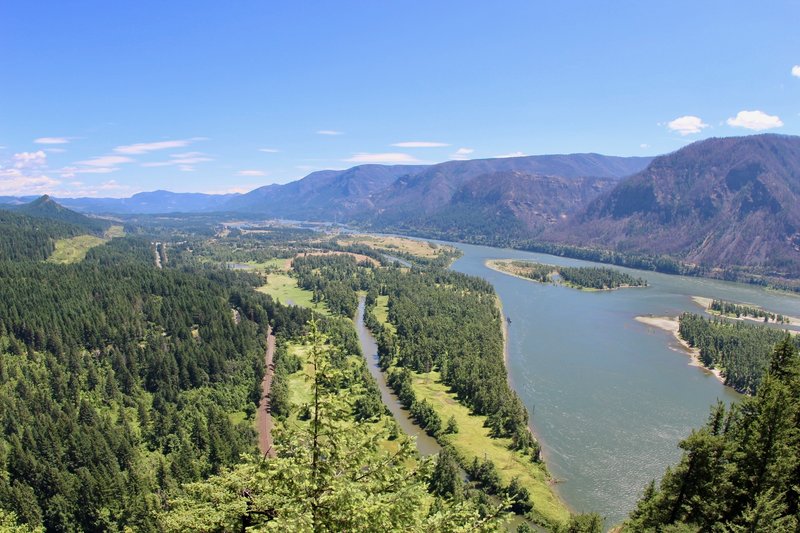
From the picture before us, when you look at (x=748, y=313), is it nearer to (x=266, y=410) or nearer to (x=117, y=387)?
(x=266, y=410)

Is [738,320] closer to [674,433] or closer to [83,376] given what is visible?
[674,433]

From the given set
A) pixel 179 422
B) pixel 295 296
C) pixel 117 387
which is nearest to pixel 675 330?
pixel 295 296

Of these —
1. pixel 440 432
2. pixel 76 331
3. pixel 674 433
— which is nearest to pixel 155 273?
pixel 76 331

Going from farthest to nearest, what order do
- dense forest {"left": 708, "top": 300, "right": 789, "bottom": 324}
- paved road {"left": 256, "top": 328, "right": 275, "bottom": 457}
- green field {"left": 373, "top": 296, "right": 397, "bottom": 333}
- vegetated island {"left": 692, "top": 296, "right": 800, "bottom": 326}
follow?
1. dense forest {"left": 708, "top": 300, "right": 789, "bottom": 324}
2. vegetated island {"left": 692, "top": 296, "right": 800, "bottom": 326}
3. green field {"left": 373, "top": 296, "right": 397, "bottom": 333}
4. paved road {"left": 256, "top": 328, "right": 275, "bottom": 457}

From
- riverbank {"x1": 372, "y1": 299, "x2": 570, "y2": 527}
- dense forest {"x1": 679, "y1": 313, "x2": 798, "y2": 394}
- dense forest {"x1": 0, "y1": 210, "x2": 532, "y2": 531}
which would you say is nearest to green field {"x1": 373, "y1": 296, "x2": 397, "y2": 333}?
dense forest {"x1": 0, "y1": 210, "x2": 532, "y2": 531}

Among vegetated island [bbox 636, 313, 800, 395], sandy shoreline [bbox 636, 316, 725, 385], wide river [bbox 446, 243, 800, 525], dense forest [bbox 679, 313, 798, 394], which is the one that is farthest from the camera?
sandy shoreline [bbox 636, 316, 725, 385]

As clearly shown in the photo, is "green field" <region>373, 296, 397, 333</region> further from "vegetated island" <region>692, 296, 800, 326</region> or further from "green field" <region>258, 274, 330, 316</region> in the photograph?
"vegetated island" <region>692, 296, 800, 326</region>

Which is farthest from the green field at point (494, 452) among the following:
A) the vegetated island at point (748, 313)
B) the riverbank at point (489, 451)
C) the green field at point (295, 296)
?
the vegetated island at point (748, 313)
